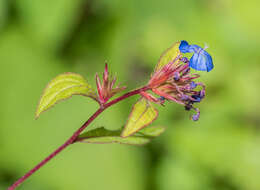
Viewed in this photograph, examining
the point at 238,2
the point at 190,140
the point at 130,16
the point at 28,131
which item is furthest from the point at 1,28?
the point at 238,2

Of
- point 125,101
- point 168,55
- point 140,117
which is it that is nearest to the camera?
point 140,117

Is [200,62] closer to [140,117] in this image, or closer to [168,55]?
[168,55]

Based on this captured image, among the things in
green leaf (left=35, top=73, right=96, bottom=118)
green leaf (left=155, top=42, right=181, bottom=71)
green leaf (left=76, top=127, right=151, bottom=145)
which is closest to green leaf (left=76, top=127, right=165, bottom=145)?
green leaf (left=76, top=127, right=151, bottom=145)

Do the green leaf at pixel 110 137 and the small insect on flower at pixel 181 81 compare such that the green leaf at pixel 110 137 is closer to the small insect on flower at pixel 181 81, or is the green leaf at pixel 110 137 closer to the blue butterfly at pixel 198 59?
the small insect on flower at pixel 181 81

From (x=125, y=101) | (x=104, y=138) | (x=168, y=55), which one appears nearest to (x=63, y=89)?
(x=104, y=138)

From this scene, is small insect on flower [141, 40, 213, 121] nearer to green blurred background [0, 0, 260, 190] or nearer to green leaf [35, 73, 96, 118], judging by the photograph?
green leaf [35, 73, 96, 118]

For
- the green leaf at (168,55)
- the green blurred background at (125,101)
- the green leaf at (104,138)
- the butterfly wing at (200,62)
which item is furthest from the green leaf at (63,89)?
the green blurred background at (125,101)

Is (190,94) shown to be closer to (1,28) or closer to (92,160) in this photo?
(92,160)
